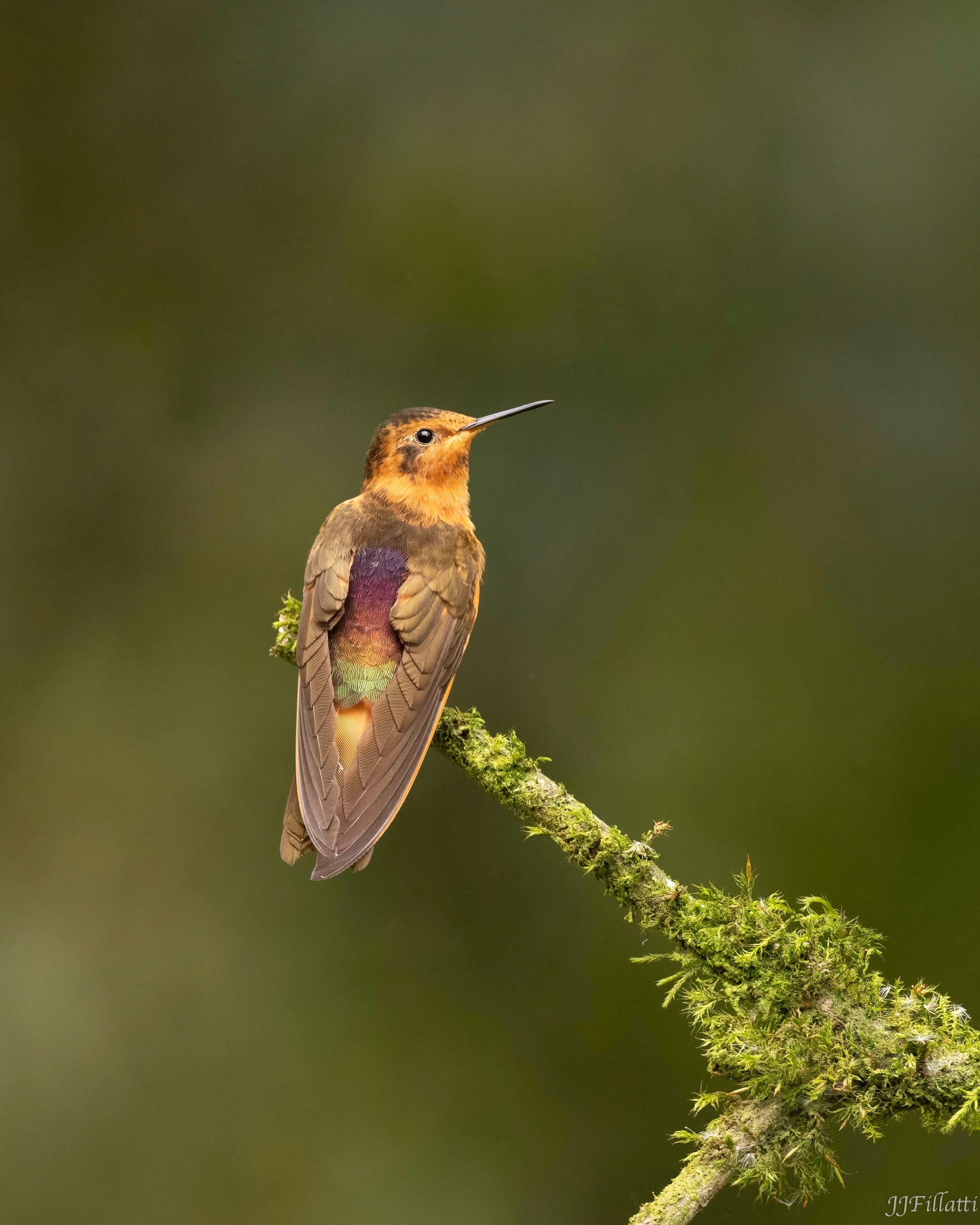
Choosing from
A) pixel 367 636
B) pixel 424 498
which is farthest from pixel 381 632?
pixel 424 498

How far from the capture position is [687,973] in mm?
1899

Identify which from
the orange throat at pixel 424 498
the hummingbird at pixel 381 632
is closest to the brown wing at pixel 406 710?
the hummingbird at pixel 381 632

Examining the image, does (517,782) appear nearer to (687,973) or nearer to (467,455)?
(687,973)

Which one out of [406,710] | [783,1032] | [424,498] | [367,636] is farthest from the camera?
[424,498]

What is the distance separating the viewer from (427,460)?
9.73 feet

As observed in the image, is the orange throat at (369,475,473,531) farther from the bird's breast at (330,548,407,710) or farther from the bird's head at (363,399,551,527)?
the bird's breast at (330,548,407,710)

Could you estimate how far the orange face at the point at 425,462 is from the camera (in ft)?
9.66

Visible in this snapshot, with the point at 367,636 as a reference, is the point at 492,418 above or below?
above

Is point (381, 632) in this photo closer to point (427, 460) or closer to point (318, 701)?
point (318, 701)

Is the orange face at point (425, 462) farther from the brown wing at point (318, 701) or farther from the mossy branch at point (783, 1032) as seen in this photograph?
the mossy branch at point (783, 1032)

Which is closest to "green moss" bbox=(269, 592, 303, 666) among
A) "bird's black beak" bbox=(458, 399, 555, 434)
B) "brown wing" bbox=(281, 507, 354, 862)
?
"brown wing" bbox=(281, 507, 354, 862)

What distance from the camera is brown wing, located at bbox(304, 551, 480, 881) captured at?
7.13 ft

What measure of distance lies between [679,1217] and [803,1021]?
35 cm

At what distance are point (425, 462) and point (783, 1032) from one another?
1.68 metres
